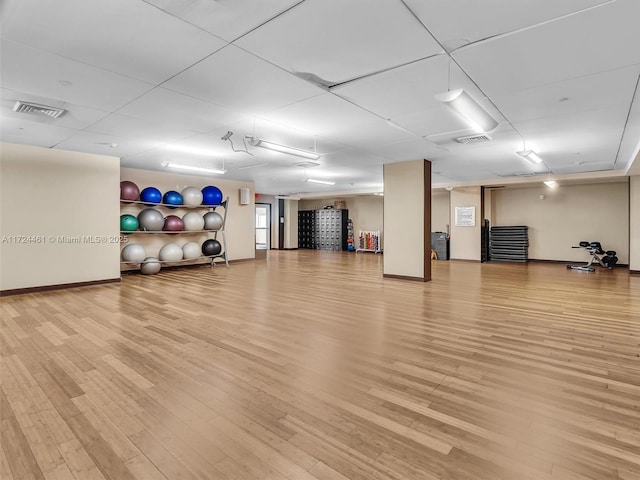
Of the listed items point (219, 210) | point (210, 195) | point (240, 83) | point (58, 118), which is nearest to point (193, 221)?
point (210, 195)

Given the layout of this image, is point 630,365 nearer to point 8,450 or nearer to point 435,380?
point 435,380

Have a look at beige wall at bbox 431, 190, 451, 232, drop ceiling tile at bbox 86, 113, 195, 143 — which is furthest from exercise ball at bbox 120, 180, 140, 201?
beige wall at bbox 431, 190, 451, 232

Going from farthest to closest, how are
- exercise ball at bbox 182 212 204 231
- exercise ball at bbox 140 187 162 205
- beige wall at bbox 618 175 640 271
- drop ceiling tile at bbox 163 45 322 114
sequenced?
exercise ball at bbox 182 212 204 231 < beige wall at bbox 618 175 640 271 < exercise ball at bbox 140 187 162 205 < drop ceiling tile at bbox 163 45 322 114

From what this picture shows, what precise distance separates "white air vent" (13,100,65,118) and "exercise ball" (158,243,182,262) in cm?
423

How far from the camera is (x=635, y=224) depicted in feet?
27.5

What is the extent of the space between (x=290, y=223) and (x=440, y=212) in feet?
21.6

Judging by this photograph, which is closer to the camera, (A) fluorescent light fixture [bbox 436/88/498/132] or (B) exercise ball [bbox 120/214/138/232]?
(A) fluorescent light fixture [bbox 436/88/498/132]

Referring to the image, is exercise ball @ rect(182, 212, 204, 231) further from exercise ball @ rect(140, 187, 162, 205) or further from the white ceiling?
the white ceiling

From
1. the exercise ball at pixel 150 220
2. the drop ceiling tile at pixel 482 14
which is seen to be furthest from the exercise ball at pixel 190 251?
the drop ceiling tile at pixel 482 14

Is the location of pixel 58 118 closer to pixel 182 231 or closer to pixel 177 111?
Answer: pixel 177 111

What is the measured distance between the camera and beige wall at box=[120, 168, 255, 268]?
26.9ft

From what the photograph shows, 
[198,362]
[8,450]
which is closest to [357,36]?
[198,362]

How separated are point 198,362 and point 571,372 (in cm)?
287

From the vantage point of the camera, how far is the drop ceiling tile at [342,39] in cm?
222
